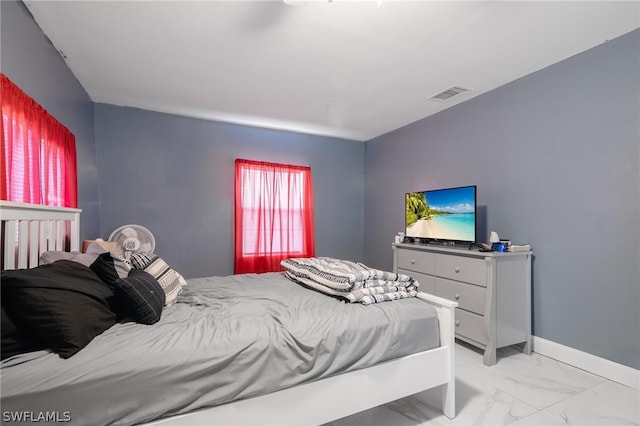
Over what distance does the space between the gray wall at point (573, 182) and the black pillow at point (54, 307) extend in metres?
3.12

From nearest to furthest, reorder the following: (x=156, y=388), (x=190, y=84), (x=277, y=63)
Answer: (x=156, y=388), (x=277, y=63), (x=190, y=84)

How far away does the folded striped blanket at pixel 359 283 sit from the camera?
1741 millimetres

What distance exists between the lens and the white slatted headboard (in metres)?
1.36

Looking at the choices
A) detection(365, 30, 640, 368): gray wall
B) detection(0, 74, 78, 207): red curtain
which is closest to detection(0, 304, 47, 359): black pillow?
detection(0, 74, 78, 207): red curtain

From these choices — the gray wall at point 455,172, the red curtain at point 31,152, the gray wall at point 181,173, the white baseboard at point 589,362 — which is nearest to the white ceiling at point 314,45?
the gray wall at point 455,172

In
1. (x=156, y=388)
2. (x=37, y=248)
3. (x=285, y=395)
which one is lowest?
(x=285, y=395)

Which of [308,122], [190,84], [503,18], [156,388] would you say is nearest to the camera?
[156,388]

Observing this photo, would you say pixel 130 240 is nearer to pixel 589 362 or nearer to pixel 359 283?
pixel 359 283

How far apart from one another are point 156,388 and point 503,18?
273 centimetres

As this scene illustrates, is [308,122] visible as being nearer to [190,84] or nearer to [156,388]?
[190,84]

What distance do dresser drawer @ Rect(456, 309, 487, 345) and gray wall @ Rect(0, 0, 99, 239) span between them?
350cm

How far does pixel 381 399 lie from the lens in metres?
1.52

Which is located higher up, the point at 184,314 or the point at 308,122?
the point at 308,122

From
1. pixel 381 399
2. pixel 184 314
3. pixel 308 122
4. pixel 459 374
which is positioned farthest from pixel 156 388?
pixel 308 122
